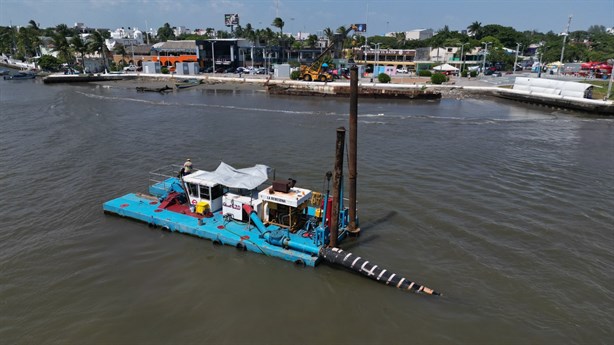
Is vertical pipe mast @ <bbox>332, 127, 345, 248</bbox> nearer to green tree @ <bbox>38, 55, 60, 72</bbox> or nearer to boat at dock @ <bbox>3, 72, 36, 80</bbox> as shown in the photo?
boat at dock @ <bbox>3, 72, 36, 80</bbox>

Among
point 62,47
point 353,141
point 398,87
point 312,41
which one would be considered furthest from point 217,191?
point 312,41

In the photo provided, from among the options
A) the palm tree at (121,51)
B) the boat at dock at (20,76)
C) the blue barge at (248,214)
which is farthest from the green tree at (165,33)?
the blue barge at (248,214)

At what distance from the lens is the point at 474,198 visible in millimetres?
21344

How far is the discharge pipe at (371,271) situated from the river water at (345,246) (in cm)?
32

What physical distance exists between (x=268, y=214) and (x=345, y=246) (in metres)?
3.38

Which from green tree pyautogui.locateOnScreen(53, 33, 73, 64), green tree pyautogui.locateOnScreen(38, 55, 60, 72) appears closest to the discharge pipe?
green tree pyautogui.locateOnScreen(53, 33, 73, 64)

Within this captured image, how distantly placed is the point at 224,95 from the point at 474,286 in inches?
2330

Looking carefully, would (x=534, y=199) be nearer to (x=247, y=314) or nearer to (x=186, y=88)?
(x=247, y=314)

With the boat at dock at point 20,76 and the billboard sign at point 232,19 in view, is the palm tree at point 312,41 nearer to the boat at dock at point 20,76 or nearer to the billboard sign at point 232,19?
the billboard sign at point 232,19

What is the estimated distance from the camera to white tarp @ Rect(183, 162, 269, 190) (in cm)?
1605

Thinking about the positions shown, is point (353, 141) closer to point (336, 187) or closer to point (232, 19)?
point (336, 187)

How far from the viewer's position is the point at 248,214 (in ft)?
52.3

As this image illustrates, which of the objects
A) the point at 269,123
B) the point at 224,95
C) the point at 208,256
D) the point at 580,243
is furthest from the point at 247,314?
the point at 224,95

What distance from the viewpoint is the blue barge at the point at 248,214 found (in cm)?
1470
